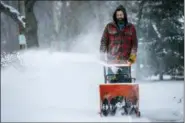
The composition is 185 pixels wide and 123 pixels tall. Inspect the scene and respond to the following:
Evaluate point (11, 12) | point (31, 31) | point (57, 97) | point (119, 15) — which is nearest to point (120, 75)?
point (119, 15)

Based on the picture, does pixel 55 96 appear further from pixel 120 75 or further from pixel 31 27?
pixel 120 75

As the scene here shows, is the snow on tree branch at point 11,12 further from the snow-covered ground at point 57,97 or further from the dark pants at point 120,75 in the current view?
the dark pants at point 120,75

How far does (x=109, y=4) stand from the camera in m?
30.2

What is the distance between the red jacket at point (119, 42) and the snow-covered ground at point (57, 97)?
1.31 metres

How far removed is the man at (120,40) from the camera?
603 cm

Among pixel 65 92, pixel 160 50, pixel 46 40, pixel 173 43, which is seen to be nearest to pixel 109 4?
pixel 46 40

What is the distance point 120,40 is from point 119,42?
0.04 metres

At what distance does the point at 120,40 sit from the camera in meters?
6.07

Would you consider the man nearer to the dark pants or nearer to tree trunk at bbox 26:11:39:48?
the dark pants

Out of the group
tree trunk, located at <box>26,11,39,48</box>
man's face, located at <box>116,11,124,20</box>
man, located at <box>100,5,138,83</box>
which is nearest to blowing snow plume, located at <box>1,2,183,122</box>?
tree trunk, located at <box>26,11,39,48</box>

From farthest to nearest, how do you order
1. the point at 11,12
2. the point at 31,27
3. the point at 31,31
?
the point at 31,27 < the point at 31,31 < the point at 11,12

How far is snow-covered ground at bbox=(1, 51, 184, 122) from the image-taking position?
907 centimetres

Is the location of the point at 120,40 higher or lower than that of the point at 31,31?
lower

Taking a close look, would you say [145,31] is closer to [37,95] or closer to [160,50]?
[160,50]
